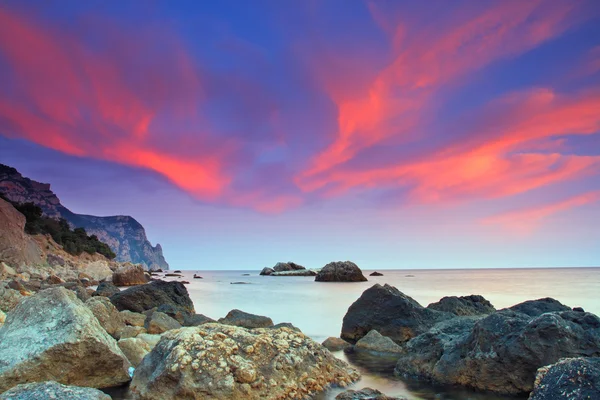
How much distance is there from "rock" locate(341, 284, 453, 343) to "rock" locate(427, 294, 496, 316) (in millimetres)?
1424

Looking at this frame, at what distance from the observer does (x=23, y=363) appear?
20.3ft

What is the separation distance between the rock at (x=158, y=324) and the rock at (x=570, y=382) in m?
8.95

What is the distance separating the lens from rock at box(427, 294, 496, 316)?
13.1 m

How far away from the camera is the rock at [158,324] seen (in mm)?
10875

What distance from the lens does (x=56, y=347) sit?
640 cm

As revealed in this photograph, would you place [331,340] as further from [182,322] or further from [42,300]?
[42,300]

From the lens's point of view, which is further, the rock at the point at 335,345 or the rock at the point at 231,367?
the rock at the point at 335,345

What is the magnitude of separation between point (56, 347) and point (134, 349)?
1.90 metres

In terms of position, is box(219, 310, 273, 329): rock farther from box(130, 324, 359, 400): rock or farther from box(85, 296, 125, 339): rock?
box(130, 324, 359, 400): rock

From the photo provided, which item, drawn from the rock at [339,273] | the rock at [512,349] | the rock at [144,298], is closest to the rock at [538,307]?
the rock at [512,349]

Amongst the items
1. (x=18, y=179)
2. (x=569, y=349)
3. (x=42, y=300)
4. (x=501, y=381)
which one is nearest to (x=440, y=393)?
(x=501, y=381)

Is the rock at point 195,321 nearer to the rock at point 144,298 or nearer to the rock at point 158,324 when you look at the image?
the rock at point 158,324

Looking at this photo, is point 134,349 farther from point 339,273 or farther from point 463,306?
point 339,273

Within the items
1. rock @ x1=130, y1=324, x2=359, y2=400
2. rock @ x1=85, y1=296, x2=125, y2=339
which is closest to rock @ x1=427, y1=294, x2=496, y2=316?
rock @ x1=130, y1=324, x2=359, y2=400
